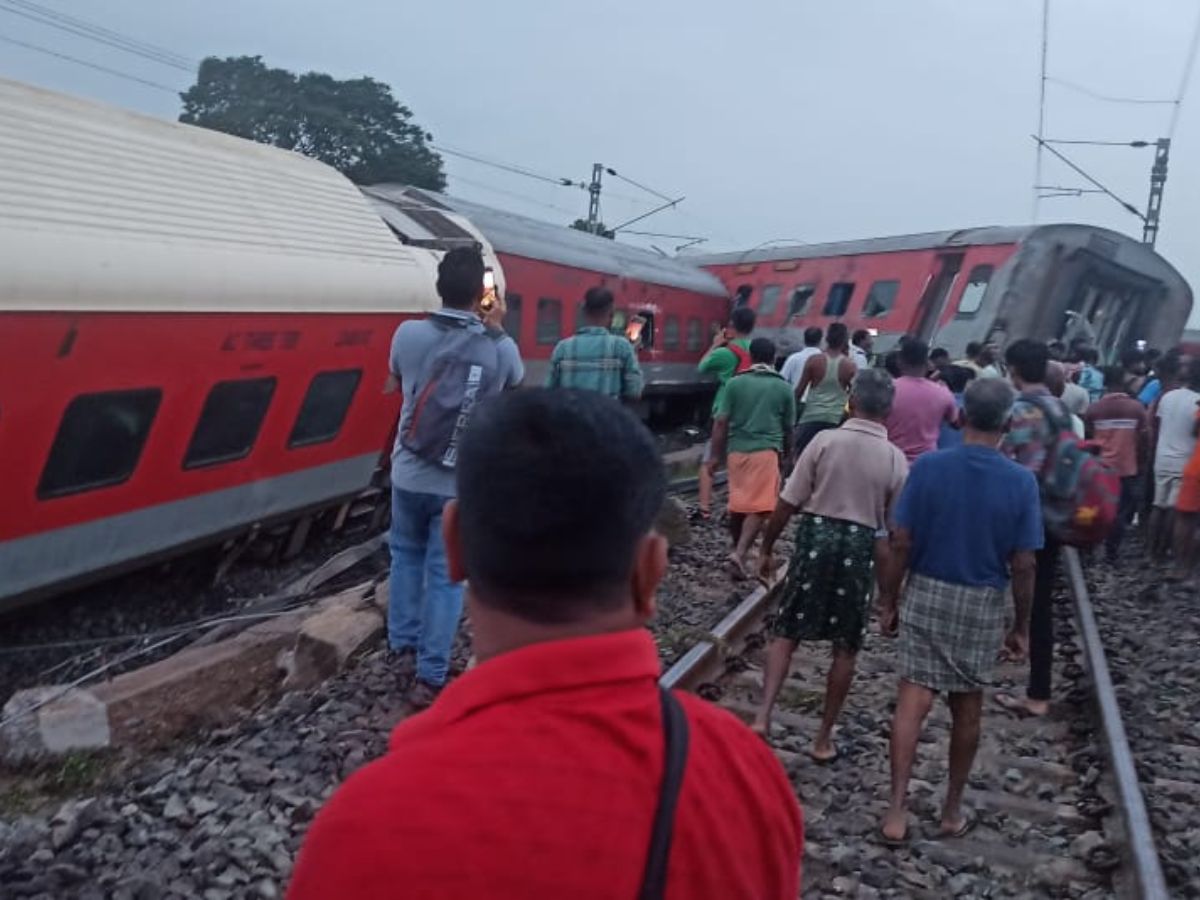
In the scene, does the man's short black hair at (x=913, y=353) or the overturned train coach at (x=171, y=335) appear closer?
the overturned train coach at (x=171, y=335)

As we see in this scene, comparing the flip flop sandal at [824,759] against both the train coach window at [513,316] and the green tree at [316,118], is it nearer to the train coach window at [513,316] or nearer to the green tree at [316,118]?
the train coach window at [513,316]

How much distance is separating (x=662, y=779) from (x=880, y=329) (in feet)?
56.2

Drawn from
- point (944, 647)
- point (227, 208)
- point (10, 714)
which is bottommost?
point (10, 714)

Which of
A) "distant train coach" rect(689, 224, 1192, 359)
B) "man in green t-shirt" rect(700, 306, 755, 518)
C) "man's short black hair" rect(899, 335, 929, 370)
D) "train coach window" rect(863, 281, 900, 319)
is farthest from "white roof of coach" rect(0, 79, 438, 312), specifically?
"train coach window" rect(863, 281, 900, 319)

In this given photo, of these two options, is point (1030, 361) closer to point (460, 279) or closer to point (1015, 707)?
point (1015, 707)

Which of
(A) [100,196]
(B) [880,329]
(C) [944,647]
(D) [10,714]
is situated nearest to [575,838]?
(C) [944,647]

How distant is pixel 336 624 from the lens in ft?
18.5

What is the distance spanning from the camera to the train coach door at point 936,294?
17031mm

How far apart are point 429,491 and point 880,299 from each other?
1447cm

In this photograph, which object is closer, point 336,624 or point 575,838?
point 575,838

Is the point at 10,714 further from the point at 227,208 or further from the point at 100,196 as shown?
the point at 227,208

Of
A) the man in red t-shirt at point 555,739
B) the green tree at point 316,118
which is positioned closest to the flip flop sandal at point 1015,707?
the man in red t-shirt at point 555,739

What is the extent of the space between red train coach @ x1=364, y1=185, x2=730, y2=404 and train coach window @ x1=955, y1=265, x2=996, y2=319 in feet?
14.3

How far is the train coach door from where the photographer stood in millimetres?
17031
